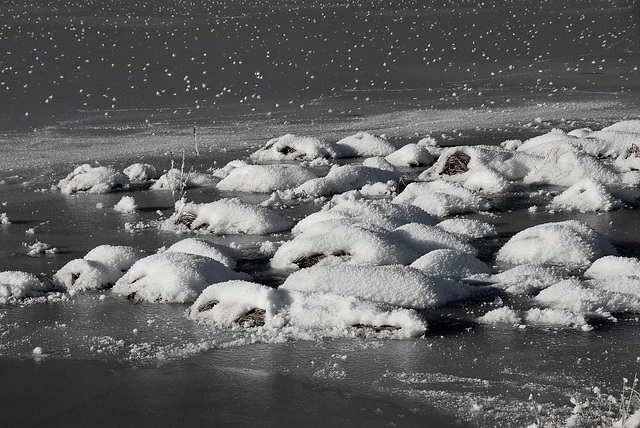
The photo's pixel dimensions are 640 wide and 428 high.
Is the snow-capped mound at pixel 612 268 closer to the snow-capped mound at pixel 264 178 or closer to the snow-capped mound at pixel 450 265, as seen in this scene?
the snow-capped mound at pixel 450 265

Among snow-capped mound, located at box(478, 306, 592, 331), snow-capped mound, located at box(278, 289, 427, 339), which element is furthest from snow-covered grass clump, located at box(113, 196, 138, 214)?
snow-capped mound, located at box(478, 306, 592, 331)

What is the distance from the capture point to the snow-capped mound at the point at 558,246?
781cm

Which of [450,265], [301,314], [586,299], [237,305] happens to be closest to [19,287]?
[237,305]

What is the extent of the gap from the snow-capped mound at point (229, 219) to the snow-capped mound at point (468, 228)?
167 cm

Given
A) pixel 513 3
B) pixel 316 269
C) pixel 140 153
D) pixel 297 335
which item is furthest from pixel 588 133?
pixel 513 3

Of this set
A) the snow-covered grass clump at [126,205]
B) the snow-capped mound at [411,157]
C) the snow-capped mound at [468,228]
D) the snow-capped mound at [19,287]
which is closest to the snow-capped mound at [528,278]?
the snow-capped mound at [468,228]

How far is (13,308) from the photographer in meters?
7.04

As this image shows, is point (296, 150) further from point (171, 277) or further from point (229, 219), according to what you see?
point (171, 277)

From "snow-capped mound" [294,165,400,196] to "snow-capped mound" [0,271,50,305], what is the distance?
402cm

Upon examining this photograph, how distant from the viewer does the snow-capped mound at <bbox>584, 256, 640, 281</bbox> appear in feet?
23.5

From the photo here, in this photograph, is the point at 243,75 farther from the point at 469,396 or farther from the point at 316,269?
the point at 469,396

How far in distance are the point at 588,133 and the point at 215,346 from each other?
29.7 feet

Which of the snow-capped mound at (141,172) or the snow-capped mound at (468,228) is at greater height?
the snow-capped mound at (141,172)

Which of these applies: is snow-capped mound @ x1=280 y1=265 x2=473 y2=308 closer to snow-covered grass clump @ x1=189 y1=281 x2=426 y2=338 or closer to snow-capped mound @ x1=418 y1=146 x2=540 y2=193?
snow-covered grass clump @ x1=189 y1=281 x2=426 y2=338
